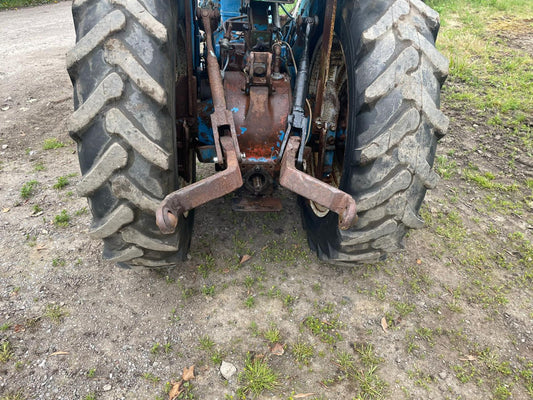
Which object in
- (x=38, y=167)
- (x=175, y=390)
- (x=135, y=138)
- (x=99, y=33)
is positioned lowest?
(x=175, y=390)

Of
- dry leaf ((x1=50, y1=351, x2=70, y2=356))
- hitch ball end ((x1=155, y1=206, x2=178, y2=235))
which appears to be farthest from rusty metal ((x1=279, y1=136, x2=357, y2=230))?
dry leaf ((x1=50, y1=351, x2=70, y2=356))

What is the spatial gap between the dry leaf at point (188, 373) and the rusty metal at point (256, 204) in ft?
3.44

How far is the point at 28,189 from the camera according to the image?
3754mm

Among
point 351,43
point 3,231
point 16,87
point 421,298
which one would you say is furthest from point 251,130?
point 16,87

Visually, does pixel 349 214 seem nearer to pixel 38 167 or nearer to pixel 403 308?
pixel 403 308

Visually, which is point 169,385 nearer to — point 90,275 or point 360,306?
point 90,275

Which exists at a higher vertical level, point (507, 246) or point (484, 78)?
point (484, 78)

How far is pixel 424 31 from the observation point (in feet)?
6.81

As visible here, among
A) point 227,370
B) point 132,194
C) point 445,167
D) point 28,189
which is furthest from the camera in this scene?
point 445,167

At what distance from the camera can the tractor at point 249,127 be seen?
183 cm

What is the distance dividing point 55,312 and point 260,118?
6.23 ft

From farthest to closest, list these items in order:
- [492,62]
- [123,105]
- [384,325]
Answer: [492,62] → [384,325] → [123,105]

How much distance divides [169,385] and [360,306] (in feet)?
4.52

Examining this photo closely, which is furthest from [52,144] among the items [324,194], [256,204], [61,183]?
[324,194]
